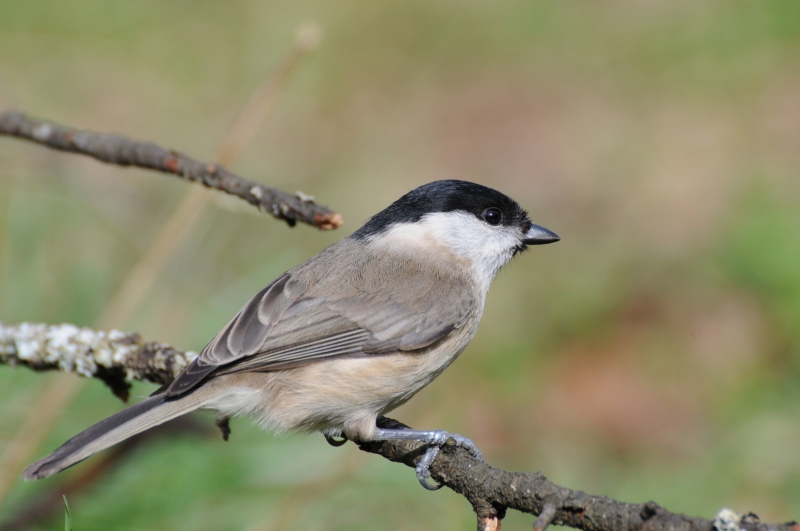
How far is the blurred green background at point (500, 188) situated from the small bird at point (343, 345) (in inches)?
9.9

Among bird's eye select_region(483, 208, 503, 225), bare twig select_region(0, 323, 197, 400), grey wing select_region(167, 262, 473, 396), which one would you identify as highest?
bird's eye select_region(483, 208, 503, 225)

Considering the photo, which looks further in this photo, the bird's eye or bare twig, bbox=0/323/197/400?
the bird's eye

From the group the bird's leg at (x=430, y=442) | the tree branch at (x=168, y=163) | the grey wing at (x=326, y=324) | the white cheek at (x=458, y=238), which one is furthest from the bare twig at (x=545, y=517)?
the white cheek at (x=458, y=238)

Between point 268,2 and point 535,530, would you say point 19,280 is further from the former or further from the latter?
point 268,2

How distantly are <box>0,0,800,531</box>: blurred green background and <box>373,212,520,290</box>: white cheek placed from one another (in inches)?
22.8

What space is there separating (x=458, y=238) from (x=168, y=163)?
113cm

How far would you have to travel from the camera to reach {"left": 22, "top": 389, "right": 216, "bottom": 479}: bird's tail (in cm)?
180

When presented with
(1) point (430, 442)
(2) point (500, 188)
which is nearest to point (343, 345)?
(1) point (430, 442)

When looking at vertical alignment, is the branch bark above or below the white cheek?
below

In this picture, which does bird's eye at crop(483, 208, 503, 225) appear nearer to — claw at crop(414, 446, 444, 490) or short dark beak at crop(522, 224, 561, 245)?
short dark beak at crop(522, 224, 561, 245)

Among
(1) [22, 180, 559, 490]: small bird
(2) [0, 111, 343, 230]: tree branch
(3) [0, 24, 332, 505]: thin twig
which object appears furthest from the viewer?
(1) [22, 180, 559, 490]: small bird

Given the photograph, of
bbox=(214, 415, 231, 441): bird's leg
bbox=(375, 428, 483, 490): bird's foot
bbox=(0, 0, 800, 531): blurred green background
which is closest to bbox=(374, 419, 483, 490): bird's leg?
bbox=(375, 428, 483, 490): bird's foot

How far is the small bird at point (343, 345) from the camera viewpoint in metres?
2.11

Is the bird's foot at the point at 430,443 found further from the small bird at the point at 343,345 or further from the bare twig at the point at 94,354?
the bare twig at the point at 94,354
